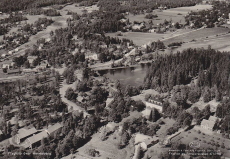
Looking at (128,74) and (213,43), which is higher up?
(213,43)

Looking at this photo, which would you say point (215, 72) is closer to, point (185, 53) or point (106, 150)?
point (185, 53)

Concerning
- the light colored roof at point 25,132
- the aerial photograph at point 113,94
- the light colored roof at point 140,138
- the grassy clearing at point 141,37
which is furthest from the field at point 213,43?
the light colored roof at point 25,132

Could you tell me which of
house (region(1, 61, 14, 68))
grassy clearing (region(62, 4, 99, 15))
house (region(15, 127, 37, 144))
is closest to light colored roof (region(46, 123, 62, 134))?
house (region(15, 127, 37, 144))

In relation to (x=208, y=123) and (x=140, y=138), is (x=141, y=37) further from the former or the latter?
(x=140, y=138)

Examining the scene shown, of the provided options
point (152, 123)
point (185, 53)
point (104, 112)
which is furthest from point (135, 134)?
point (185, 53)

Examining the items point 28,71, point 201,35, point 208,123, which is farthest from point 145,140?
point 201,35

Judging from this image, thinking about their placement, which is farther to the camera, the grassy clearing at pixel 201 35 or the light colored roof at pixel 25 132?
the grassy clearing at pixel 201 35

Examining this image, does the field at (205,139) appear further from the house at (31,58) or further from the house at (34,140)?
the house at (31,58)
